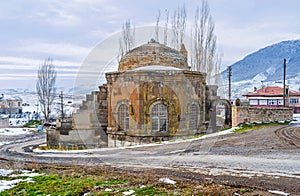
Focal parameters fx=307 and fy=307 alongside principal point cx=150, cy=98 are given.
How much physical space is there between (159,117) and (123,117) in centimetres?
296

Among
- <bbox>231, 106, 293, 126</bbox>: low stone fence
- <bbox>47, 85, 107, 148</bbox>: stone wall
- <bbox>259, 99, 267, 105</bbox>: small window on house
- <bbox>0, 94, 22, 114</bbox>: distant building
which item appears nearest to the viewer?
<bbox>231, 106, 293, 126</bbox>: low stone fence

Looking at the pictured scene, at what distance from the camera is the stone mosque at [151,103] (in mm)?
22828

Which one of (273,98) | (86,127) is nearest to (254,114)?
(86,127)

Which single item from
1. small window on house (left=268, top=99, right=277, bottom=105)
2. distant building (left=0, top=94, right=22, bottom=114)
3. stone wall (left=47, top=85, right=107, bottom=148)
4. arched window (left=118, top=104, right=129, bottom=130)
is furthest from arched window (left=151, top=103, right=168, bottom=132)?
distant building (left=0, top=94, right=22, bottom=114)

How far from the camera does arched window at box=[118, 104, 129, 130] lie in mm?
23781

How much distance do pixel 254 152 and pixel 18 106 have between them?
Answer: 98.8m

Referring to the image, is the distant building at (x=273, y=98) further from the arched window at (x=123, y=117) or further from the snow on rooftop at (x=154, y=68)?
the arched window at (x=123, y=117)

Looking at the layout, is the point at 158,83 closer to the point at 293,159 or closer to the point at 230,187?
the point at 293,159

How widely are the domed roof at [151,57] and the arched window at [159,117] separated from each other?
419 centimetres

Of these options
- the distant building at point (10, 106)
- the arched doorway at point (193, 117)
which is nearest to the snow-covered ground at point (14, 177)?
the arched doorway at point (193, 117)

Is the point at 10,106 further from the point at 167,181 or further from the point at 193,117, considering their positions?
the point at 167,181

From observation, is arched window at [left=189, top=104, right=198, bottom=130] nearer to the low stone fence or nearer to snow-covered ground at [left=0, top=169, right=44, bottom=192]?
the low stone fence

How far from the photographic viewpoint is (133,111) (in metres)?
23.0

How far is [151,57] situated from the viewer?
25.4m
